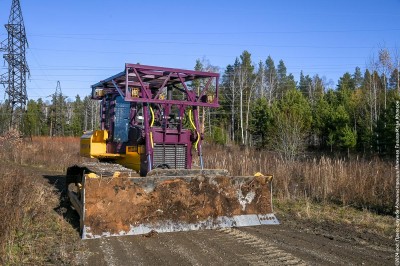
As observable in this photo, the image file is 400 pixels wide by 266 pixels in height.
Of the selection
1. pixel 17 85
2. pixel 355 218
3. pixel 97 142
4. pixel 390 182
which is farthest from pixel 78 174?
pixel 17 85

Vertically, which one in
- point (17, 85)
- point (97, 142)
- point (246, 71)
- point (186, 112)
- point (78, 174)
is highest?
point (246, 71)

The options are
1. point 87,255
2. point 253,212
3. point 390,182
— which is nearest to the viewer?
point 87,255

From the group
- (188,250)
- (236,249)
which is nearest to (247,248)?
(236,249)

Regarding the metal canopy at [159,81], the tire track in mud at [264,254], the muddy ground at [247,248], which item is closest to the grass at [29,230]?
the muddy ground at [247,248]

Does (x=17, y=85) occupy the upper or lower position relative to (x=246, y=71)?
lower

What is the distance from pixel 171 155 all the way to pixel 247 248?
297 centimetres

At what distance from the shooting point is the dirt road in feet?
17.7

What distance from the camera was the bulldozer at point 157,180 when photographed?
6807 mm

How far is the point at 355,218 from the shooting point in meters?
8.65

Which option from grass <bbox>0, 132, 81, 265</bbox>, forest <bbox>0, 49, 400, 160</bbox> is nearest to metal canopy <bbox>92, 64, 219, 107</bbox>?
grass <bbox>0, 132, 81, 265</bbox>

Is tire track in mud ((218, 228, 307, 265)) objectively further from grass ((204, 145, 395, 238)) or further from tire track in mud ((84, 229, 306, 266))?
grass ((204, 145, 395, 238))

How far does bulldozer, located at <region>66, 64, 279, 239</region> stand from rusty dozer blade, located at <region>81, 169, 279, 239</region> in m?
0.02

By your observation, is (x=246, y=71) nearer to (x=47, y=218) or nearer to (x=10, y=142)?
(x=10, y=142)

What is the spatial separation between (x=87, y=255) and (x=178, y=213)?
196 centimetres
